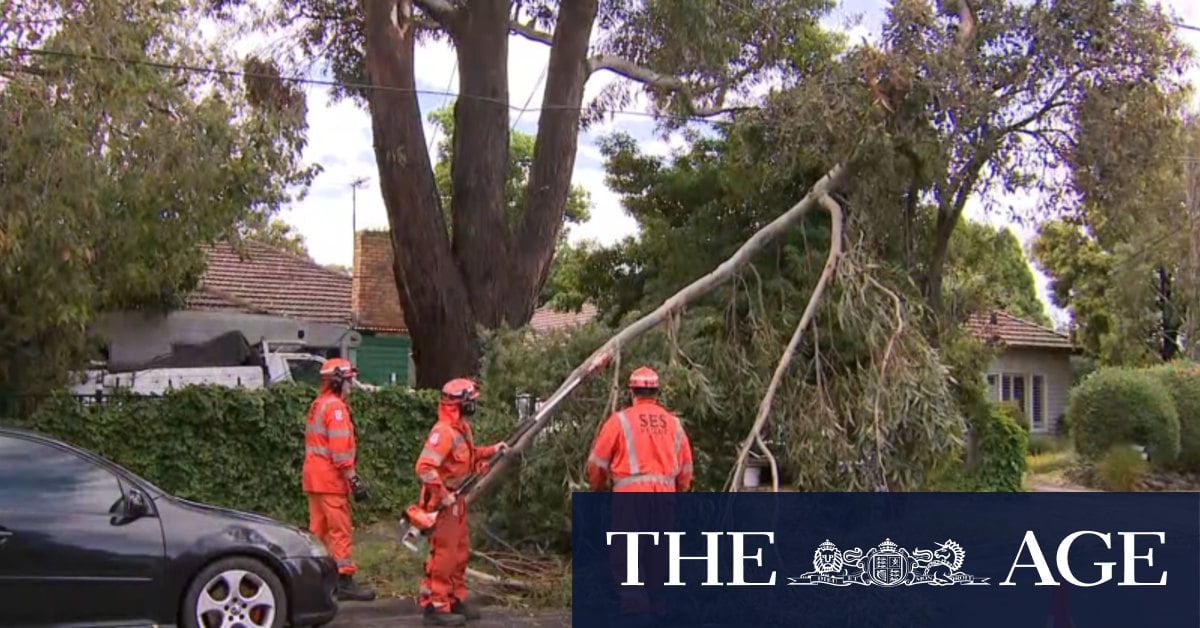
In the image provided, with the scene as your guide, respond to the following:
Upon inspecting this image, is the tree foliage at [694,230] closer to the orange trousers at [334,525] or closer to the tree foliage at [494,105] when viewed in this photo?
the tree foliage at [494,105]

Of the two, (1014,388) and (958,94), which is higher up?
(958,94)

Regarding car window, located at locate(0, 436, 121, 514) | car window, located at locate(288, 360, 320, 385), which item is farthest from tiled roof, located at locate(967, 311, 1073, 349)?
car window, located at locate(0, 436, 121, 514)

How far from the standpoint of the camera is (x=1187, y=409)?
64.2ft

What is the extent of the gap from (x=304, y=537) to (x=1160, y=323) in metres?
27.1

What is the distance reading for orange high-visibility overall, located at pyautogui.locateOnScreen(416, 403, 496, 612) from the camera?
7598mm

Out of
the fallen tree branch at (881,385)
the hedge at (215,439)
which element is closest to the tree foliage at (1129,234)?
the fallen tree branch at (881,385)

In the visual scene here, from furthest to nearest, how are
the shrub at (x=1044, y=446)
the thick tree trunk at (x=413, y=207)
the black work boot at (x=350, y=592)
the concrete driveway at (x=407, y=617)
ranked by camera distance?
the shrub at (x=1044, y=446) < the thick tree trunk at (x=413, y=207) < the black work boot at (x=350, y=592) < the concrete driveway at (x=407, y=617)

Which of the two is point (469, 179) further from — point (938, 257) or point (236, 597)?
point (236, 597)

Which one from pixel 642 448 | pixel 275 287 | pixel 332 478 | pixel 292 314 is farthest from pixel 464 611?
pixel 275 287

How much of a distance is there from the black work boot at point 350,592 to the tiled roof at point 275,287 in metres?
12.5

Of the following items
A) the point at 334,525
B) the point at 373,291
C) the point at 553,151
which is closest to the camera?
the point at 334,525

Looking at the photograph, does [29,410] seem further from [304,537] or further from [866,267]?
[866,267]

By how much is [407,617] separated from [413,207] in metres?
6.71

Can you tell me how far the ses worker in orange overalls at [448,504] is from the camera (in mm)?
7609
